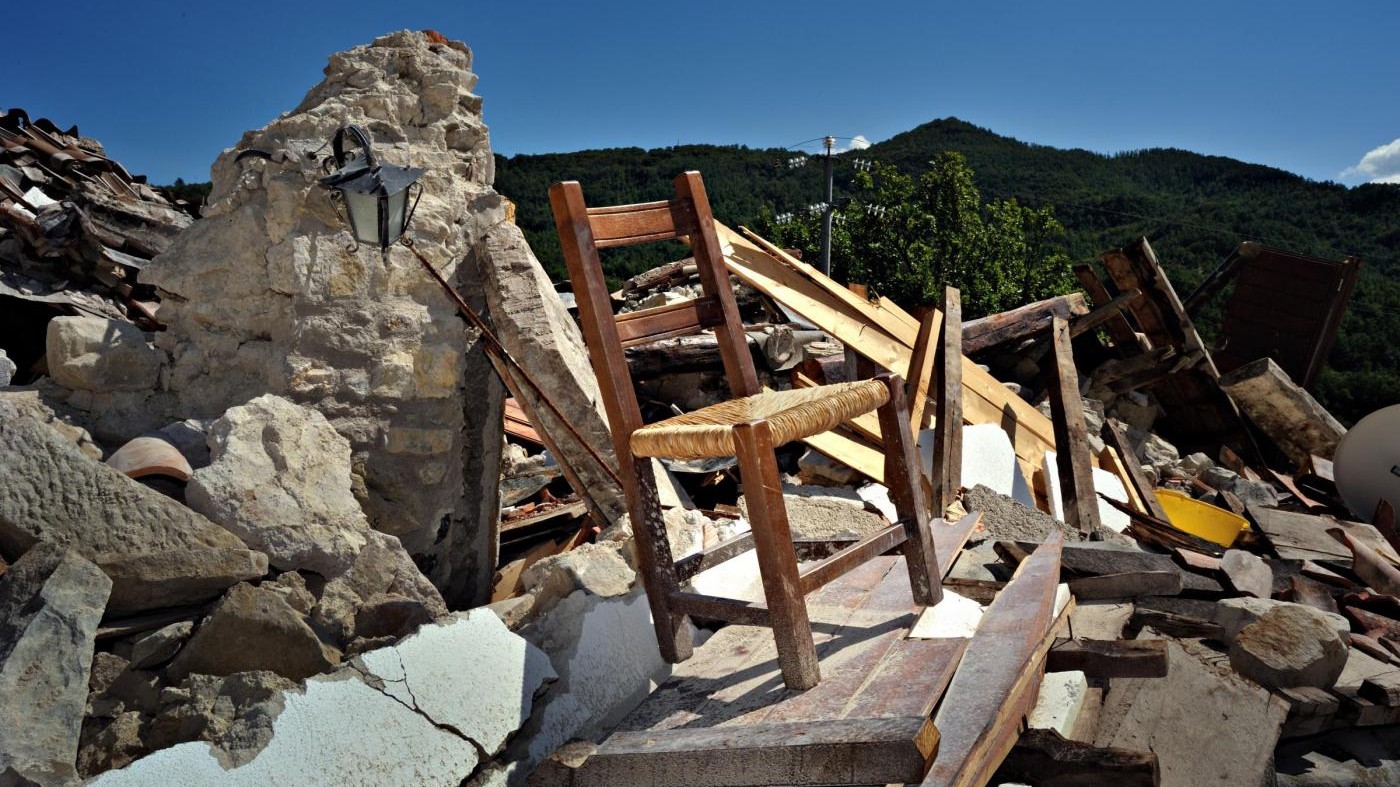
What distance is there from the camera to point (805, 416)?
229 cm

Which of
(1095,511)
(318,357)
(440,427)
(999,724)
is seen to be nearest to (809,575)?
(999,724)

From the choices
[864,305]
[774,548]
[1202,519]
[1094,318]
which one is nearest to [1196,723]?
[774,548]

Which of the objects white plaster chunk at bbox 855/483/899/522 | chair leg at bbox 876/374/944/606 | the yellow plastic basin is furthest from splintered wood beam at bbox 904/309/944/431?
chair leg at bbox 876/374/944/606

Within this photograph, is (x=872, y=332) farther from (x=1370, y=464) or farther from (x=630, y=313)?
(x=630, y=313)

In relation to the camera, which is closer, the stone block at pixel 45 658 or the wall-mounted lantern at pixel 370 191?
the stone block at pixel 45 658

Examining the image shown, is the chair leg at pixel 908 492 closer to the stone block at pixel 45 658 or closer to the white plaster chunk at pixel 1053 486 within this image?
the stone block at pixel 45 658

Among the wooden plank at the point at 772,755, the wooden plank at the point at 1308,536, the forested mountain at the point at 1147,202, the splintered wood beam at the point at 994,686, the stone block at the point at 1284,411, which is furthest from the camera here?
the forested mountain at the point at 1147,202

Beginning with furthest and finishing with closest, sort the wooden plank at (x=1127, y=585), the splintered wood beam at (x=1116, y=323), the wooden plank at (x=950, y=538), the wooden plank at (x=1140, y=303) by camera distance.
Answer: the splintered wood beam at (x=1116, y=323) < the wooden plank at (x=1140, y=303) < the wooden plank at (x=1127, y=585) < the wooden plank at (x=950, y=538)

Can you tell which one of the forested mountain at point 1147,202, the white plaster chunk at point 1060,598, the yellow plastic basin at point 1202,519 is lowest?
the yellow plastic basin at point 1202,519

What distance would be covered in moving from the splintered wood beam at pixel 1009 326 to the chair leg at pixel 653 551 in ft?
16.9

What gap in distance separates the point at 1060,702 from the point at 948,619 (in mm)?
403

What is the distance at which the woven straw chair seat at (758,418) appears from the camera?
7.09 feet

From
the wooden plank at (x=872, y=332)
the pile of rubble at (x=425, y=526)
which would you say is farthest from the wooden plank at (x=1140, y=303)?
the wooden plank at (x=872, y=332)

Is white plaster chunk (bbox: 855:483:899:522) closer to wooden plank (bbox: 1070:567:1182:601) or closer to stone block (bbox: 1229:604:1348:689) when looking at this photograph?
wooden plank (bbox: 1070:567:1182:601)
